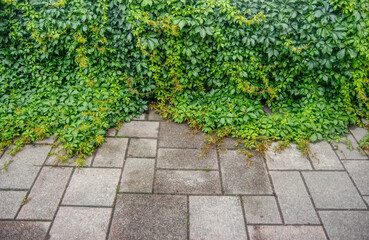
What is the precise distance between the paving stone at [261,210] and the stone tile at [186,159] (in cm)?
53

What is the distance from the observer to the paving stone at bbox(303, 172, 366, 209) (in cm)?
255

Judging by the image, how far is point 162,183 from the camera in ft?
8.91

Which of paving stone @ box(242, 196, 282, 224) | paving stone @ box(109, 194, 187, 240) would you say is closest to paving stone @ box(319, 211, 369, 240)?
paving stone @ box(242, 196, 282, 224)

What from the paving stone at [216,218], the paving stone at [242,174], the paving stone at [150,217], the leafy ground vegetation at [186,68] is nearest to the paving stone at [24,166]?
the leafy ground vegetation at [186,68]

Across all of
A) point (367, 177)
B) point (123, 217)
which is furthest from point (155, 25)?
point (367, 177)

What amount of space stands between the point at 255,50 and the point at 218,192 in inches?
71.3

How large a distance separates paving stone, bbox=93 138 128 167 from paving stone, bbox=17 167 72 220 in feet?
1.05

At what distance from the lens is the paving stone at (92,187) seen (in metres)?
2.52

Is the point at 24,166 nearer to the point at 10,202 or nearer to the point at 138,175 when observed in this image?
the point at 10,202

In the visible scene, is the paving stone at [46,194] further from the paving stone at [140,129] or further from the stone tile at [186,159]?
the stone tile at [186,159]

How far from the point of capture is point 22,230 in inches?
89.5

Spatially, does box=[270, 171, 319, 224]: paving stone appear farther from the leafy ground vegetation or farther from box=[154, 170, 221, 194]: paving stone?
box=[154, 170, 221, 194]: paving stone

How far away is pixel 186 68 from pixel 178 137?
903 millimetres

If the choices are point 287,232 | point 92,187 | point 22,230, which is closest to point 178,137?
point 92,187
